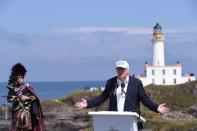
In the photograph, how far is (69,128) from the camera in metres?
53.5

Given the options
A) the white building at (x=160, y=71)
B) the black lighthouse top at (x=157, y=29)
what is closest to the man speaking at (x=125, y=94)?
the white building at (x=160, y=71)

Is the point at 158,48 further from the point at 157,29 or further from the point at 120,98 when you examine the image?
the point at 120,98

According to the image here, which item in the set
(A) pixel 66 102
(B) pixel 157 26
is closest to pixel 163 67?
(B) pixel 157 26

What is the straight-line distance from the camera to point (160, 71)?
8919 centimetres

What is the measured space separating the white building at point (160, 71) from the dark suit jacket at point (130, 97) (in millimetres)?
76040

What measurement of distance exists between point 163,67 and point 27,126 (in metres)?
76.6

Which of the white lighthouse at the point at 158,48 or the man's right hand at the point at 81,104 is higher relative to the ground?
the white lighthouse at the point at 158,48

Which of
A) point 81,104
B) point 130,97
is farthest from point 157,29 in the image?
point 130,97

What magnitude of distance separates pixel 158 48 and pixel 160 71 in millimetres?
2744

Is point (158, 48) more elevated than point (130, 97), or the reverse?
point (158, 48)

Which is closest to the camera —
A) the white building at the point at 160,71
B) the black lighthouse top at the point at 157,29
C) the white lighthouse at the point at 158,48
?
the white building at the point at 160,71

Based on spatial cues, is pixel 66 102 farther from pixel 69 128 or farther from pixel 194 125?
pixel 194 125

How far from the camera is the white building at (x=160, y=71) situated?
88562 millimetres

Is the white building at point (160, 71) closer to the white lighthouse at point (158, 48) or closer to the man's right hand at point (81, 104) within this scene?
the white lighthouse at point (158, 48)
